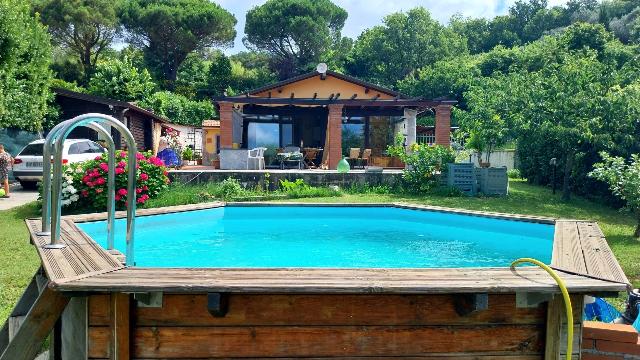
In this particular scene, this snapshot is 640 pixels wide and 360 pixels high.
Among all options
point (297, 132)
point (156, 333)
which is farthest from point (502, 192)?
point (156, 333)

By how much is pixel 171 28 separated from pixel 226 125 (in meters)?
29.0

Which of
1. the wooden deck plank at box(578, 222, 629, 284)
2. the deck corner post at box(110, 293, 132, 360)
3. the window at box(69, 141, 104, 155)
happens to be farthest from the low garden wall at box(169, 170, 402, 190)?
the deck corner post at box(110, 293, 132, 360)

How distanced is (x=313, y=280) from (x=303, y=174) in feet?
45.5

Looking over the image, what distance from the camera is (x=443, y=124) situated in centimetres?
2069

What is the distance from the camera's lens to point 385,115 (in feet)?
80.9

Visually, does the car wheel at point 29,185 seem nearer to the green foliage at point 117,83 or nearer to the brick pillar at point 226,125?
the brick pillar at point 226,125

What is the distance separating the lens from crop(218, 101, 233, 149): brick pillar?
20.7 meters

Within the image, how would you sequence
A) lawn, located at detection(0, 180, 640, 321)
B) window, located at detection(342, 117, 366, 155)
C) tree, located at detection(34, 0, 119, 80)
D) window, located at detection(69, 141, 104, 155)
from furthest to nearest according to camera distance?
tree, located at detection(34, 0, 119, 80), window, located at detection(342, 117, 366, 155), window, located at detection(69, 141, 104, 155), lawn, located at detection(0, 180, 640, 321)

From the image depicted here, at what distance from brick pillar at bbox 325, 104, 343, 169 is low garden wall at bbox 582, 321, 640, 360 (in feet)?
55.6

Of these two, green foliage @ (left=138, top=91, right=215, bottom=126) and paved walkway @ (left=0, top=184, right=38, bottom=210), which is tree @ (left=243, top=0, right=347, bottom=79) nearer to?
green foliage @ (left=138, top=91, right=215, bottom=126)

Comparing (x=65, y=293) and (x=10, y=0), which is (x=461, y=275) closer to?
(x=65, y=293)

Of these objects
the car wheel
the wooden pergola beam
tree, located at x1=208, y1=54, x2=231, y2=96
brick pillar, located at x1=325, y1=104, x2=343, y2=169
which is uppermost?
tree, located at x1=208, y1=54, x2=231, y2=96

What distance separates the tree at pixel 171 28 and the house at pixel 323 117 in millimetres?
→ 23033

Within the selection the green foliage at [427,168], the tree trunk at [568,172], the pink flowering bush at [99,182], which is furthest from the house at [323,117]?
the pink flowering bush at [99,182]
